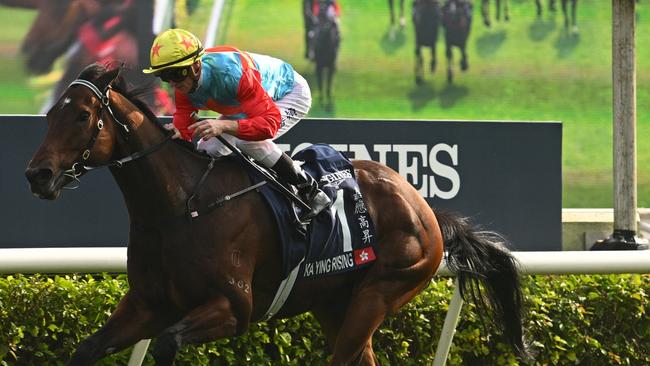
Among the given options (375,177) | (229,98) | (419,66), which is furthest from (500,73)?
(229,98)

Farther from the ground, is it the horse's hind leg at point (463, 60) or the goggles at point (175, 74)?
the goggles at point (175, 74)

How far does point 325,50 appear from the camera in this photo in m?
18.1

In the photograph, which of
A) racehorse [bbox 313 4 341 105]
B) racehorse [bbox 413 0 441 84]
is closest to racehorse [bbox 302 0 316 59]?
racehorse [bbox 313 4 341 105]

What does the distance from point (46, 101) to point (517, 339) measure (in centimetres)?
1335

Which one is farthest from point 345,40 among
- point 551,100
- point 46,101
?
point 46,101

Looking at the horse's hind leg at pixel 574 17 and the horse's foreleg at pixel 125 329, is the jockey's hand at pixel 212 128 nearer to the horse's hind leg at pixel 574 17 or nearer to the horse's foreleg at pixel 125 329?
the horse's foreleg at pixel 125 329

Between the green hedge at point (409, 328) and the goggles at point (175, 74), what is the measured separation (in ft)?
3.40

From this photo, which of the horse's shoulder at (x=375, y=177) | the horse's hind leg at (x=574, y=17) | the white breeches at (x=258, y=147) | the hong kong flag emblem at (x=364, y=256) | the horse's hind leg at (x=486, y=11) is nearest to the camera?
the white breeches at (x=258, y=147)

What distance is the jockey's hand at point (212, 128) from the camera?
11.7 ft

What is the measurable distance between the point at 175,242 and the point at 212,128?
0.39m

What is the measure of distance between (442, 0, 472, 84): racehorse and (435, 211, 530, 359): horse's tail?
47.1 feet

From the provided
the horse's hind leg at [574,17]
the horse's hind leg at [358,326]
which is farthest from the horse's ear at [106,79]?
the horse's hind leg at [574,17]

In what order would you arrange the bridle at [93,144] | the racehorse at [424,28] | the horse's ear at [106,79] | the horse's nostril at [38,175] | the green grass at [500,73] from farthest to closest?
the racehorse at [424,28], the green grass at [500,73], the horse's ear at [106,79], the bridle at [93,144], the horse's nostril at [38,175]

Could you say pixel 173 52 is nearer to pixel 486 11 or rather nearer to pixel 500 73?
pixel 500 73
